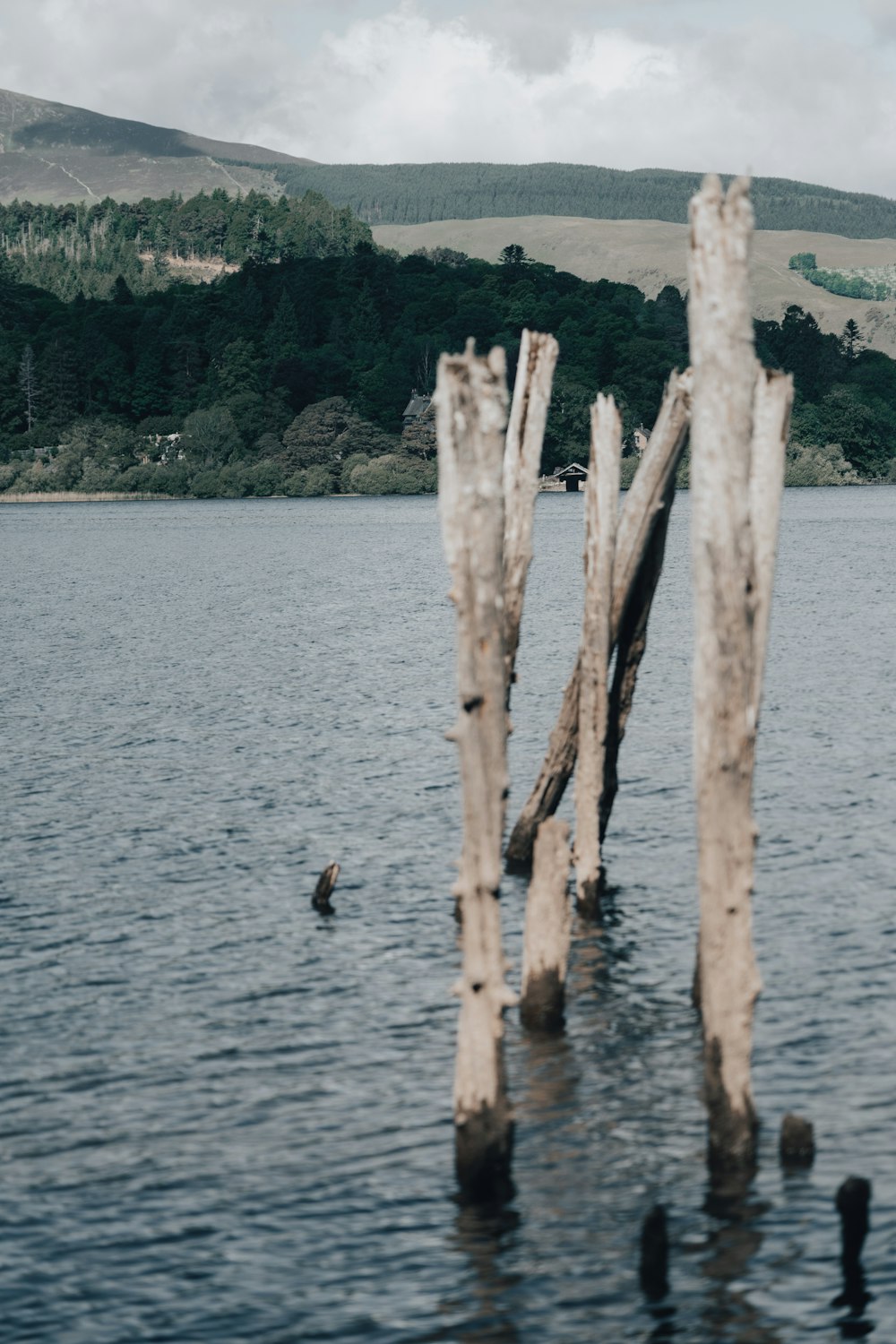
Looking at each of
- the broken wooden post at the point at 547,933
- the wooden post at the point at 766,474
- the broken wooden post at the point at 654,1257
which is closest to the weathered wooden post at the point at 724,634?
the wooden post at the point at 766,474

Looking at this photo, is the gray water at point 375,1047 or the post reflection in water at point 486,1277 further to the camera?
the gray water at point 375,1047

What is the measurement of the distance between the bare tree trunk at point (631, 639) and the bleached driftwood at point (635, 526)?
20 cm

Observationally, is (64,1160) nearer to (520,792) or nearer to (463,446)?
(463,446)

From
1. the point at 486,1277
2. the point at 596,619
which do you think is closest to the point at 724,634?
the point at 486,1277

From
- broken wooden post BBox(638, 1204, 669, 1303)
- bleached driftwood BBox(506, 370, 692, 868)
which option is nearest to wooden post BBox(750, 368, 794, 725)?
bleached driftwood BBox(506, 370, 692, 868)

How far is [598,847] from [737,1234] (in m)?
8.35

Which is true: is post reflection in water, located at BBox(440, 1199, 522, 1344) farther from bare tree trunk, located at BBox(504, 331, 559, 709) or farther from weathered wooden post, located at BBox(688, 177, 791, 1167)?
bare tree trunk, located at BBox(504, 331, 559, 709)

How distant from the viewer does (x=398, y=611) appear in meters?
70.6

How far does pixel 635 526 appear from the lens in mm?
20328

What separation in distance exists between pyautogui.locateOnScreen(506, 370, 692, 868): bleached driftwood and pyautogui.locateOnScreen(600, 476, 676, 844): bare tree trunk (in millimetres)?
198

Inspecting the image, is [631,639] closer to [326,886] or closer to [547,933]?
[326,886]

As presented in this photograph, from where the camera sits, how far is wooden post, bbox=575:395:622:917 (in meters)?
19.7

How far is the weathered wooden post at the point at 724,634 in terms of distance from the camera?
12.2 metres

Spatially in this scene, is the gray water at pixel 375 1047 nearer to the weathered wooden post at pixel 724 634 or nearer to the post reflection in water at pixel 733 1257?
the post reflection in water at pixel 733 1257
